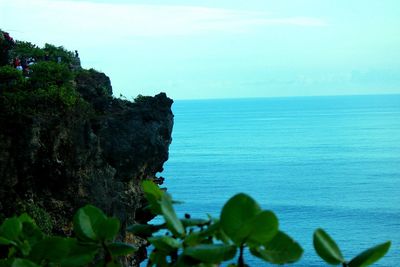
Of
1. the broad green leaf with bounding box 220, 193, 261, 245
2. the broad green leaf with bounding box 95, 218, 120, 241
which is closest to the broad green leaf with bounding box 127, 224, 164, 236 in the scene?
the broad green leaf with bounding box 95, 218, 120, 241

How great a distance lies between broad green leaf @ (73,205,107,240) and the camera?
8.94 feet

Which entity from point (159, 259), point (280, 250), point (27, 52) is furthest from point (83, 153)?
point (280, 250)

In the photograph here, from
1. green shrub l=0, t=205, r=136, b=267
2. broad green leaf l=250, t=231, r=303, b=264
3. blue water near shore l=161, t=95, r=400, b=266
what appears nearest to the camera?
broad green leaf l=250, t=231, r=303, b=264

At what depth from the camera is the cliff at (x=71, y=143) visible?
874 inches

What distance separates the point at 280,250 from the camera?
2.50 meters

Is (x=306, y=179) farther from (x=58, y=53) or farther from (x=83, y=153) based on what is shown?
(x=83, y=153)

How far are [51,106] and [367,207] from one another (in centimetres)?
5828

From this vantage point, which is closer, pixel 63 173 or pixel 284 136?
pixel 63 173

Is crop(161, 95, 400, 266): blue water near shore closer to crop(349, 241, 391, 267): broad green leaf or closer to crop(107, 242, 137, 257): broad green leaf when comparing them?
crop(107, 242, 137, 257): broad green leaf

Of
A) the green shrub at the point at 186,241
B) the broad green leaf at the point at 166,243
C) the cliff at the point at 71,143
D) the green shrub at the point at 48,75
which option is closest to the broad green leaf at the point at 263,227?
the green shrub at the point at 186,241

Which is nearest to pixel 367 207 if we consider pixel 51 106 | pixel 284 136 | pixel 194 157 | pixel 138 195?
pixel 194 157

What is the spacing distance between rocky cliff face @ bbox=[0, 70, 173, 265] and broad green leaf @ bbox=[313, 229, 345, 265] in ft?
64.4

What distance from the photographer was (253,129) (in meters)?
174

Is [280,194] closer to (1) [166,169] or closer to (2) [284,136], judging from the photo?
(1) [166,169]
